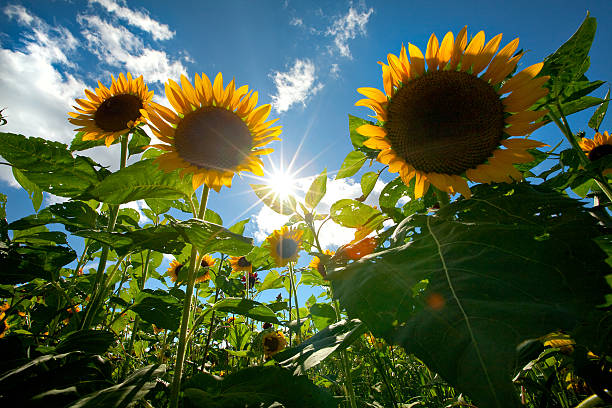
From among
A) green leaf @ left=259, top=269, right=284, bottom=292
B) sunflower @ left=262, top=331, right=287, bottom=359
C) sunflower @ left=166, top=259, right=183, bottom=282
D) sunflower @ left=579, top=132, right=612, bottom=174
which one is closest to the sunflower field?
green leaf @ left=259, top=269, right=284, bottom=292

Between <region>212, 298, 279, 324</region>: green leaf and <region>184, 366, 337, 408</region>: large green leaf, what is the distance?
1.00ft

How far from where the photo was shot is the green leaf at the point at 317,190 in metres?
1.71

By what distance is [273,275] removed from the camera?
2.54 m

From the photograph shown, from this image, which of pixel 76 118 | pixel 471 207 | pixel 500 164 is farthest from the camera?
pixel 76 118

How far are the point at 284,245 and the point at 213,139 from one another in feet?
6.62

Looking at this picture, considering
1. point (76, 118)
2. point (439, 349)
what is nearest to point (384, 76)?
point (439, 349)

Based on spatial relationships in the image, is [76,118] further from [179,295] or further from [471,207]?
[471,207]

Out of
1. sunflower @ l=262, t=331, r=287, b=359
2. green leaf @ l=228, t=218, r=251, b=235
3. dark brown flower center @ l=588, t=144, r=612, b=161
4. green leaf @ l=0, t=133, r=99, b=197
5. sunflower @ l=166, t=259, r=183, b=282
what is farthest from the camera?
sunflower @ l=166, t=259, r=183, b=282

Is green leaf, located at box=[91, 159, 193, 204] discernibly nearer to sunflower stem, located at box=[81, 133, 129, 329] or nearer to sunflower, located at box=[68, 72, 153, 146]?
sunflower stem, located at box=[81, 133, 129, 329]

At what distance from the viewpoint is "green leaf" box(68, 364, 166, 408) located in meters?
0.73

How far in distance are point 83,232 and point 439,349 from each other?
1065 mm

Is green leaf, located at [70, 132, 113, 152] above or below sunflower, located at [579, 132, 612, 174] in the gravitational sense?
above

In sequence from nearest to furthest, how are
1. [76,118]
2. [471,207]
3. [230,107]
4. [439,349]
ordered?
[439,349] → [471,207] → [230,107] → [76,118]

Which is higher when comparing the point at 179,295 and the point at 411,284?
the point at 179,295
